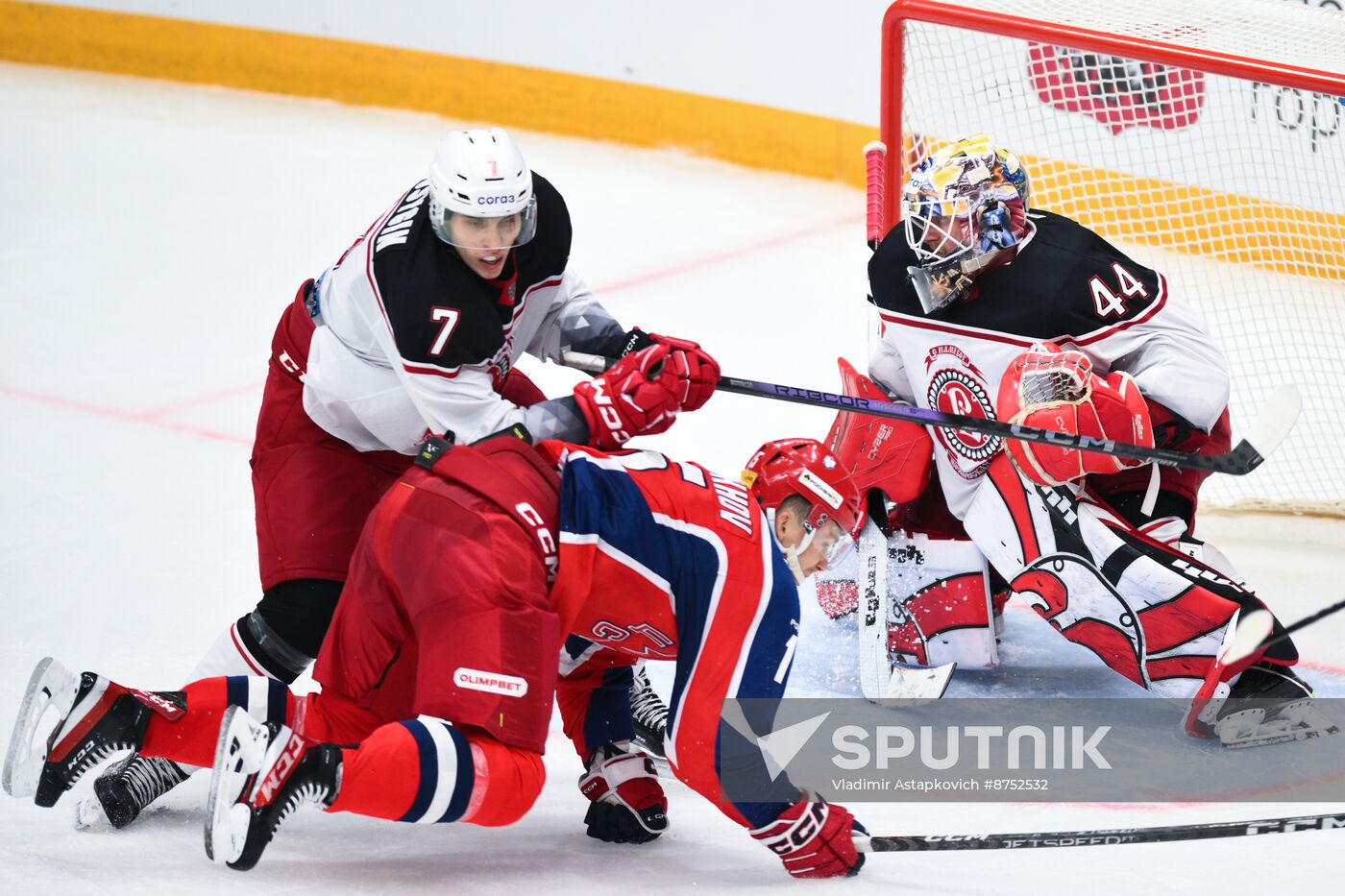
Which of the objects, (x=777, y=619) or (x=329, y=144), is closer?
(x=777, y=619)

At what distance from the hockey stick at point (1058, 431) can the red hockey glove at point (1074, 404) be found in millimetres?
33

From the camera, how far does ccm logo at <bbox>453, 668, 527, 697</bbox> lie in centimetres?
225

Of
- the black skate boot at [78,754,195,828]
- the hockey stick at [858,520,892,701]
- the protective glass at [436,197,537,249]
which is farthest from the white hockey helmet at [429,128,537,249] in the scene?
the hockey stick at [858,520,892,701]

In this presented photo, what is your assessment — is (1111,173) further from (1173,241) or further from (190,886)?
(190,886)

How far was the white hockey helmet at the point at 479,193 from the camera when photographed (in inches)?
102

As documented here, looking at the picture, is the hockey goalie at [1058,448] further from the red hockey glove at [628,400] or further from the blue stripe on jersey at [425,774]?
the blue stripe on jersey at [425,774]

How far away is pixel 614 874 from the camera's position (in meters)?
2.54

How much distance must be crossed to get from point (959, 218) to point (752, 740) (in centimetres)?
111

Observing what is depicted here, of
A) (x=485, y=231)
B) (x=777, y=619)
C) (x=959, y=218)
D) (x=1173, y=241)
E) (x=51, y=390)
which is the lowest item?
(x=51, y=390)

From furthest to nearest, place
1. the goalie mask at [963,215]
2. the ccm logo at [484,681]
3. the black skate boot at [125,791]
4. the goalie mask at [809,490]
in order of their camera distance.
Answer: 1. the goalie mask at [963,215]
2. the black skate boot at [125,791]
3. the goalie mask at [809,490]
4. the ccm logo at [484,681]

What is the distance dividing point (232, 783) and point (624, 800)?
0.71 metres

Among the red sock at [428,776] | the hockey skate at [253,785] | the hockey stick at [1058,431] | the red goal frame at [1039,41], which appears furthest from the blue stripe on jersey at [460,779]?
the red goal frame at [1039,41]

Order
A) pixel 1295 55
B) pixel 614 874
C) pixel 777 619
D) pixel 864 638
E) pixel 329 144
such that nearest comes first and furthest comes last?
pixel 777 619, pixel 614 874, pixel 864 638, pixel 1295 55, pixel 329 144

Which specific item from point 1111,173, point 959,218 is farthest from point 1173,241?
point 959,218
